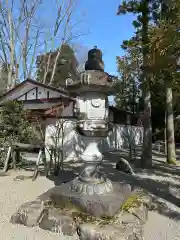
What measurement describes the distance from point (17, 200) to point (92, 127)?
2.17m

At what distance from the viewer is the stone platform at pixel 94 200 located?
12.0ft

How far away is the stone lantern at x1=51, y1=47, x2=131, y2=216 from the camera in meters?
4.04

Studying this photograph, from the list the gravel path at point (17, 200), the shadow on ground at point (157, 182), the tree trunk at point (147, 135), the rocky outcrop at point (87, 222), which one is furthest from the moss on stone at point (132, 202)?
the tree trunk at point (147, 135)

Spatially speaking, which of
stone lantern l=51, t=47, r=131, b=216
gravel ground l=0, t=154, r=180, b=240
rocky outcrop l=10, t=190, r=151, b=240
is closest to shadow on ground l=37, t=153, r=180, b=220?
gravel ground l=0, t=154, r=180, b=240

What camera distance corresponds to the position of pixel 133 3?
28.7 feet

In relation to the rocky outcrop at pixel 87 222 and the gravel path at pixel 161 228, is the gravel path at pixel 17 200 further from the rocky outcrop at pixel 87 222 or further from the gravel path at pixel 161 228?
the gravel path at pixel 161 228

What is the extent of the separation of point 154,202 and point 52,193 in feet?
6.85

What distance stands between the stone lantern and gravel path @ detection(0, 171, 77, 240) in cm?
70

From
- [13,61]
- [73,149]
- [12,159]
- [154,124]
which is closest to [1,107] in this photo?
[12,159]

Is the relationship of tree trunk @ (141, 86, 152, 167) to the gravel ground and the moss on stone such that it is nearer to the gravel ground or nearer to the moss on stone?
the gravel ground

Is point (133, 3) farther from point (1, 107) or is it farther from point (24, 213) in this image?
point (24, 213)

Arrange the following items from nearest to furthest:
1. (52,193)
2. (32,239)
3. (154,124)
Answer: (32,239) → (52,193) → (154,124)

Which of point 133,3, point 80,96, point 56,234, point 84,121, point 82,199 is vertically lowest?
point 56,234

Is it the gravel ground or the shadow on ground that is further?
the shadow on ground
